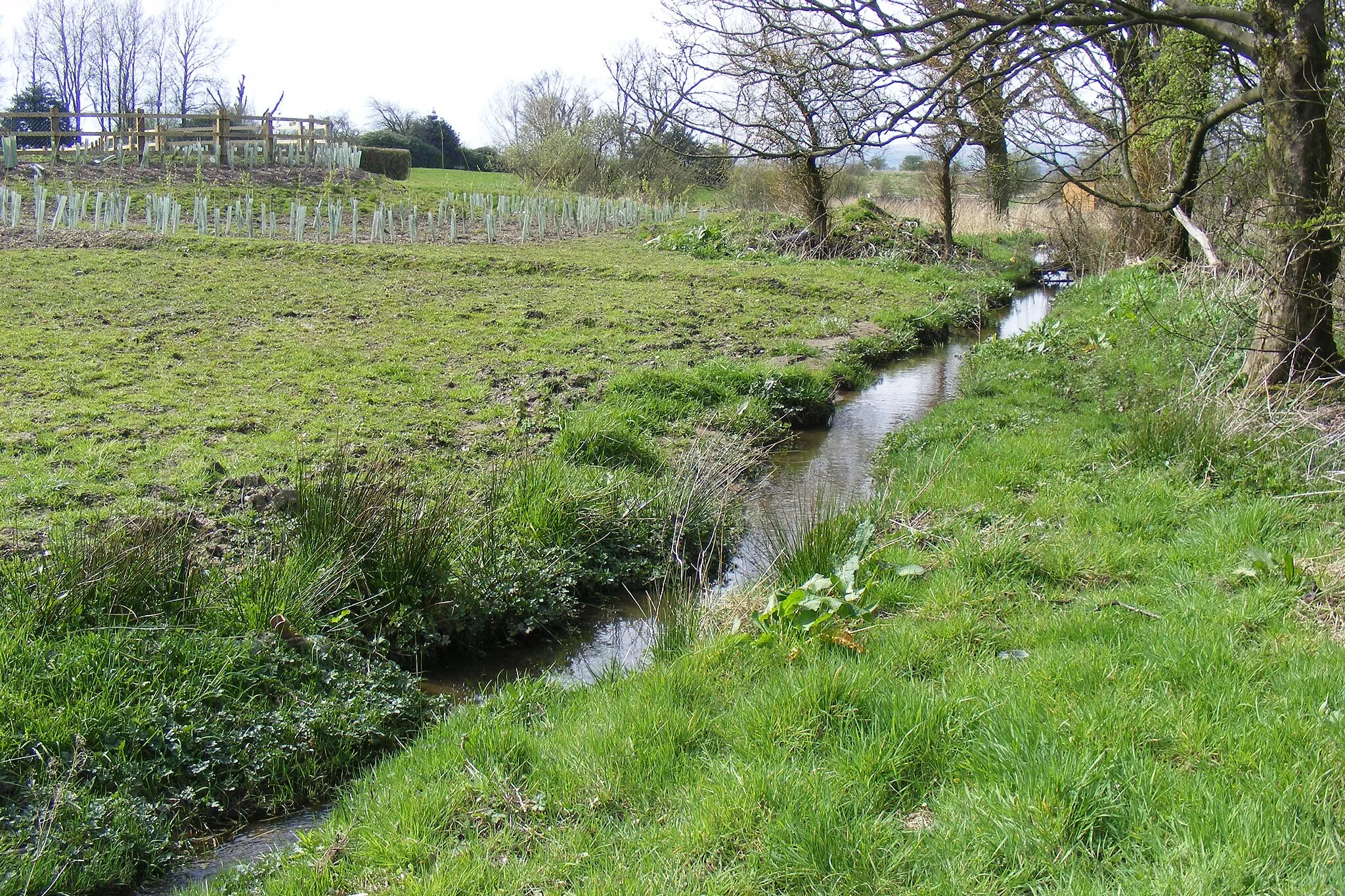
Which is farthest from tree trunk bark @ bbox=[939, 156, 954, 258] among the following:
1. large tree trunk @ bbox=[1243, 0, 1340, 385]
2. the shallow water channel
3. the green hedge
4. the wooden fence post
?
the wooden fence post

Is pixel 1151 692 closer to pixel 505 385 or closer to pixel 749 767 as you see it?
pixel 749 767

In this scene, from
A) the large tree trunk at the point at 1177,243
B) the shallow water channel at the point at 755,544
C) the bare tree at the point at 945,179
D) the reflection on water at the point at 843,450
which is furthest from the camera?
the bare tree at the point at 945,179

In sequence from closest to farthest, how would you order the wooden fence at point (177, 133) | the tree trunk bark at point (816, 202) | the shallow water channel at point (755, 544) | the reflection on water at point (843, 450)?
the shallow water channel at point (755, 544) < the reflection on water at point (843, 450) < the tree trunk bark at point (816, 202) < the wooden fence at point (177, 133)

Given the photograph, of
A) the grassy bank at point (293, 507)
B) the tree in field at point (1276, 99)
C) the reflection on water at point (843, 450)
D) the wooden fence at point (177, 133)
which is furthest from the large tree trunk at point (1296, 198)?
the wooden fence at point (177, 133)

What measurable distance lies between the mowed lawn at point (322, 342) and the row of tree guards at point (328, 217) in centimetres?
260

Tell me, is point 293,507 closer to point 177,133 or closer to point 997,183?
point 997,183

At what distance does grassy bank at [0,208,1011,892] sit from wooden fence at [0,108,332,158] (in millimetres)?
21680

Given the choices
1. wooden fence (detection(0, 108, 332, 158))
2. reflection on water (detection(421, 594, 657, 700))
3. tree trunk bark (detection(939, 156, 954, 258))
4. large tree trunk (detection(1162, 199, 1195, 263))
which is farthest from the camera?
wooden fence (detection(0, 108, 332, 158))

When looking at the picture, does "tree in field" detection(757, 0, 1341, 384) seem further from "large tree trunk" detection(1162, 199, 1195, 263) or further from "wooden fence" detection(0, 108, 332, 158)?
"wooden fence" detection(0, 108, 332, 158)

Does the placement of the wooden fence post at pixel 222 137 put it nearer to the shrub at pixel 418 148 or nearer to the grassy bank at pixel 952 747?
the shrub at pixel 418 148

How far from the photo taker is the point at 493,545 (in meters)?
5.98

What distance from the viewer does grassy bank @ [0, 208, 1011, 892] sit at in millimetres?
3895

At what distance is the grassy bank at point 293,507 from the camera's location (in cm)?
389

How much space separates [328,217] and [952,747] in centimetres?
2717
